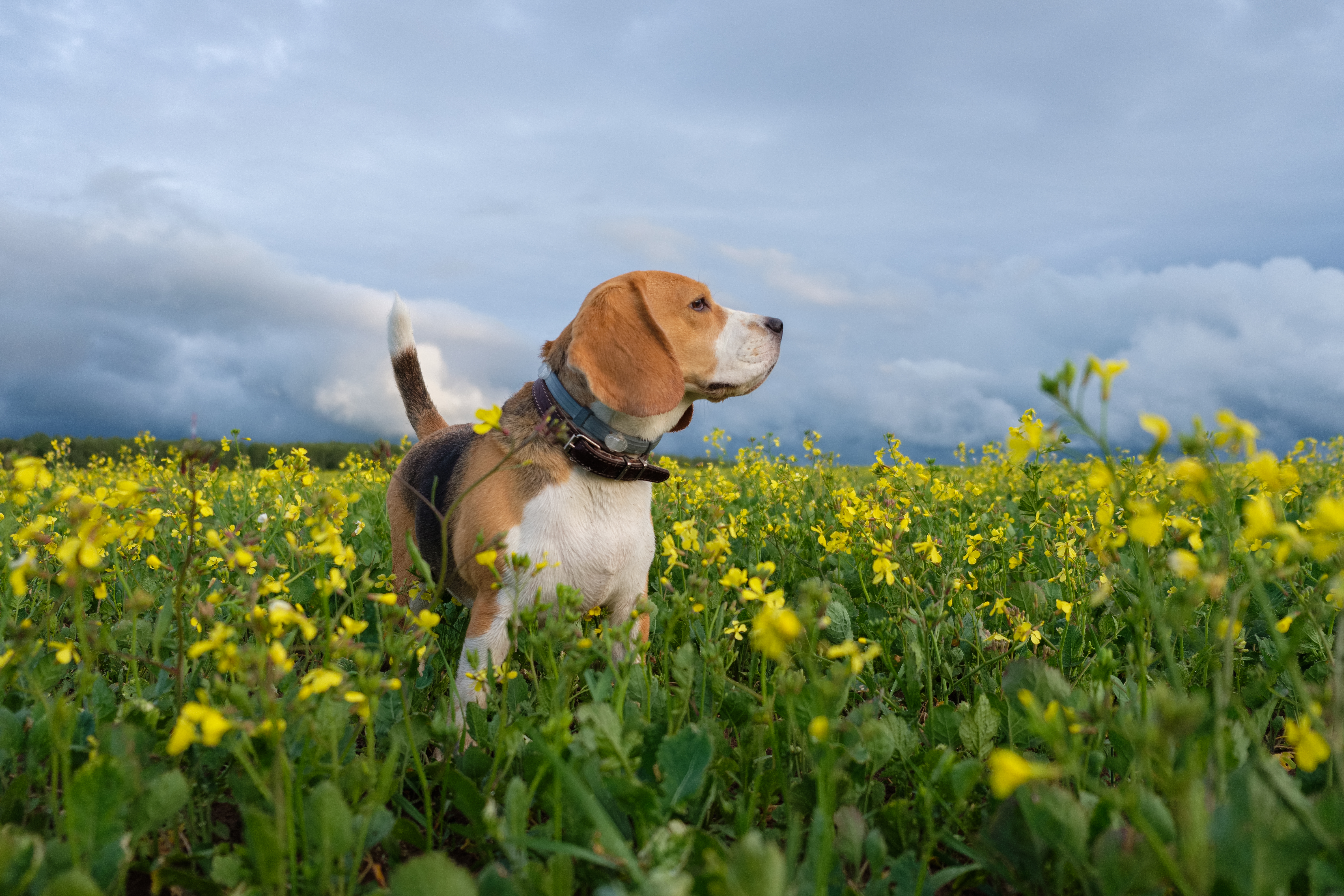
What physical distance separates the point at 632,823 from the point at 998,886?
90 centimetres

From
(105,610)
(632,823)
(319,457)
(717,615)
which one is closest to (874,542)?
(717,615)

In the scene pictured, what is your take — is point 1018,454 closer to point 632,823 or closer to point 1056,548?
point 632,823

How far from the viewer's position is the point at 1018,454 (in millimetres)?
1498

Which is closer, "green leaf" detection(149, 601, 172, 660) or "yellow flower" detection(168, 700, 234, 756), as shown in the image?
"yellow flower" detection(168, 700, 234, 756)

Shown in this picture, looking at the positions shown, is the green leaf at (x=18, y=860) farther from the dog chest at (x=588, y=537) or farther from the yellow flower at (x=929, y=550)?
the yellow flower at (x=929, y=550)

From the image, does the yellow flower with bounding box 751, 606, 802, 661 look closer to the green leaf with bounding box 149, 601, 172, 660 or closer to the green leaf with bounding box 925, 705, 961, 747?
the green leaf with bounding box 925, 705, 961, 747

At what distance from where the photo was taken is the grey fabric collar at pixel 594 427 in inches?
135

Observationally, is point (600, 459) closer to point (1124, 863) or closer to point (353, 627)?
point (353, 627)

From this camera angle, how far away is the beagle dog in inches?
128

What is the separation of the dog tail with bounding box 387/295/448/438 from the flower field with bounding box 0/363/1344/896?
220cm

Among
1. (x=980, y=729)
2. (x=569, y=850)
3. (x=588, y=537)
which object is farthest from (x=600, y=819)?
(x=588, y=537)

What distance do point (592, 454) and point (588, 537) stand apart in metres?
0.36

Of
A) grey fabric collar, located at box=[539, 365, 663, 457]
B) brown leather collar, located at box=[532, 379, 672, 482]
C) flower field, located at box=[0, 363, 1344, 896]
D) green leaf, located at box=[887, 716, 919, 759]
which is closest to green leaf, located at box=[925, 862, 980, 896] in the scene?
flower field, located at box=[0, 363, 1344, 896]

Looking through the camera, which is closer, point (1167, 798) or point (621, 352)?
point (1167, 798)
